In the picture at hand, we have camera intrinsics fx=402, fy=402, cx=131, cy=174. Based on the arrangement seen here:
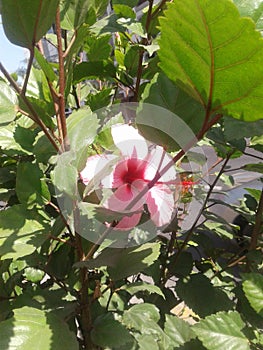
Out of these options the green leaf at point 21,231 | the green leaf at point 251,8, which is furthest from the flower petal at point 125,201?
the green leaf at point 251,8

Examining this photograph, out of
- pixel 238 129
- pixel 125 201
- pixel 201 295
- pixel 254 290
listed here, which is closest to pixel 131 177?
pixel 125 201

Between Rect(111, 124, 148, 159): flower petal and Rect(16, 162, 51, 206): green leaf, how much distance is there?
0.16m

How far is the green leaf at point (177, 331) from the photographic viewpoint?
0.70 m

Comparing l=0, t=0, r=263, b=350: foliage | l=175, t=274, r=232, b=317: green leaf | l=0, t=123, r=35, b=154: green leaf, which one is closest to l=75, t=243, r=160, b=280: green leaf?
l=0, t=0, r=263, b=350: foliage

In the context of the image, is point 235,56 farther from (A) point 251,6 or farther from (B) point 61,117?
(B) point 61,117

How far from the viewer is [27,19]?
462 mm

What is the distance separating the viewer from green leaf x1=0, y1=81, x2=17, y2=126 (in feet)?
1.68

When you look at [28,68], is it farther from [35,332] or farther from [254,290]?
[254,290]

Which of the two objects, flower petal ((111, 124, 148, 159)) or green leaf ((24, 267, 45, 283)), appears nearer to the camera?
flower petal ((111, 124, 148, 159))

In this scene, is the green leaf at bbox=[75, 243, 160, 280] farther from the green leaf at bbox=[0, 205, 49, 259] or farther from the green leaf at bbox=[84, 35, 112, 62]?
the green leaf at bbox=[84, 35, 112, 62]

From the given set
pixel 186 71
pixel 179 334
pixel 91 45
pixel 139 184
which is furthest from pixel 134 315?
pixel 91 45

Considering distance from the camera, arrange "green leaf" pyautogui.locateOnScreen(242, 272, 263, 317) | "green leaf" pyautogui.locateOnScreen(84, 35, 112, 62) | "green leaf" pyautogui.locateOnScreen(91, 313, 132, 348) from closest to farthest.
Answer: "green leaf" pyautogui.locateOnScreen(91, 313, 132, 348), "green leaf" pyautogui.locateOnScreen(242, 272, 263, 317), "green leaf" pyautogui.locateOnScreen(84, 35, 112, 62)

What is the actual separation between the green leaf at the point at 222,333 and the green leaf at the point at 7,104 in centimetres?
43

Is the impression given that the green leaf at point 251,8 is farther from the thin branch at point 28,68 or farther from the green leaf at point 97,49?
the green leaf at point 97,49
